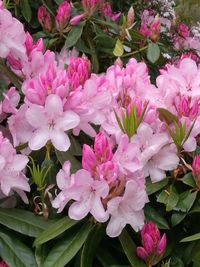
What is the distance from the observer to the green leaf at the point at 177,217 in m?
1.21

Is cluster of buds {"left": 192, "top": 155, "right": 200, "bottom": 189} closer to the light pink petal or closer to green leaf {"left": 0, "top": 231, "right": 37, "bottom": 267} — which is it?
the light pink petal

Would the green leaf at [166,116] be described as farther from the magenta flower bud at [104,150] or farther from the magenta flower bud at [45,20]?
the magenta flower bud at [45,20]

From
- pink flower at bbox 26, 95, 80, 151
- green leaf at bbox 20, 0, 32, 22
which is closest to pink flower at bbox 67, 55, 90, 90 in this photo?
pink flower at bbox 26, 95, 80, 151

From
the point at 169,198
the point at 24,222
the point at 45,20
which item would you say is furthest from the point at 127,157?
the point at 45,20

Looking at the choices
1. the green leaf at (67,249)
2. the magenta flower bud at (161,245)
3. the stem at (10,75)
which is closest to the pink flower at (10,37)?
the stem at (10,75)

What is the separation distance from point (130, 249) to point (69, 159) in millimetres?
253

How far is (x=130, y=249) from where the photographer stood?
3.82ft

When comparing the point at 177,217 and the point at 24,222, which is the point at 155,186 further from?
the point at 24,222

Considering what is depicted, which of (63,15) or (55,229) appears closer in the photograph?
(55,229)

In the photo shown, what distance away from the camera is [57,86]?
3.96 ft

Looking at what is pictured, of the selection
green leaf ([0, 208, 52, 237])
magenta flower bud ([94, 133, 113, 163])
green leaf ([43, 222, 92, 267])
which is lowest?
green leaf ([0, 208, 52, 237])

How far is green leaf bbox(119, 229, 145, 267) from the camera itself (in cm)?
115

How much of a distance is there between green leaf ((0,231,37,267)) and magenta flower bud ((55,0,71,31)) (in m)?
0.90

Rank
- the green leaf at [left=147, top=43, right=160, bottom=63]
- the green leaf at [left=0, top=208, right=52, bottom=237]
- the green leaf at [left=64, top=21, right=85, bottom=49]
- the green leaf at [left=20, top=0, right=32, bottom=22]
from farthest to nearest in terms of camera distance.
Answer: the green leaf at [left=20, top=0, right=32, bottom=22] → the green leaf at [left=147, top=43, right=160, bottom=63] → the green leaf at [left=64, top=21, right=85, bottom=49] → the green leaf at [left=0, top=208, right=52, bottom=237]
